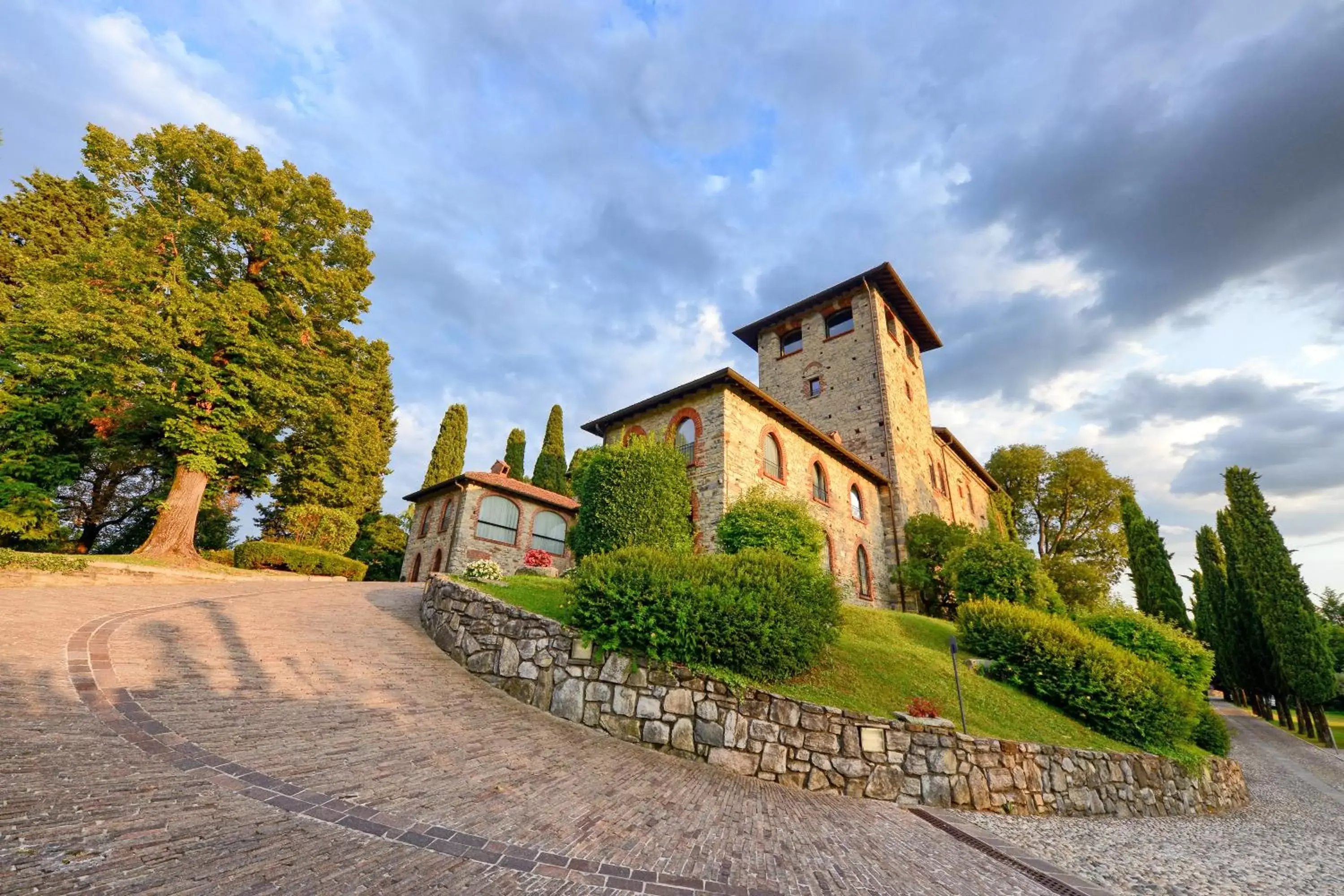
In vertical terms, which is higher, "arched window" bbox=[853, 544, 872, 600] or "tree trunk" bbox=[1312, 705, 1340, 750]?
"arched window" bbox=[853, 544, 872, 600]

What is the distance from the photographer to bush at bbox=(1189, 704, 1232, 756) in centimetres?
1015

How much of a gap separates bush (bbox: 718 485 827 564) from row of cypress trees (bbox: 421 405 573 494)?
641 inches

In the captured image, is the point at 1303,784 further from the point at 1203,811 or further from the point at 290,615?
the point at 290,615

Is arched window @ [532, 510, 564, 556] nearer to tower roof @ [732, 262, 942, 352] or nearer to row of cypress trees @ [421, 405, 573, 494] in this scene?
row of cypress trees @ [421, 405, 573, 494]

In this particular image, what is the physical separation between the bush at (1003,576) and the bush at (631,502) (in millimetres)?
8114

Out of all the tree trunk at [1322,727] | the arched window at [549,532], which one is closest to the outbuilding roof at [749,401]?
the arched window at [549,532]

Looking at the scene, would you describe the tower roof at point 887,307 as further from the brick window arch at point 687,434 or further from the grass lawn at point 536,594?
the grass lawn at point 536,594

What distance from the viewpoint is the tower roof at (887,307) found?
2292 centimetres

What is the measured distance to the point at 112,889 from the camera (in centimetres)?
233

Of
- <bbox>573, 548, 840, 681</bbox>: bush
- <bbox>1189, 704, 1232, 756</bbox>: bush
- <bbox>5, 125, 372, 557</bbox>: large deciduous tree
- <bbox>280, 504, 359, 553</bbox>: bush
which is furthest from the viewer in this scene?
<bbox>280, 504, 359, 553</bbox>: bush

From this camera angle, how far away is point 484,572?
10945 millimetres

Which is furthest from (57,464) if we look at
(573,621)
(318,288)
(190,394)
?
(573,621)

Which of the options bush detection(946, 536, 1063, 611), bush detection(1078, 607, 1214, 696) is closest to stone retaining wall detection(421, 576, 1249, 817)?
bush detection(1078, 607, 1214, 696)

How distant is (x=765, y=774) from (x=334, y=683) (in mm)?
5431
